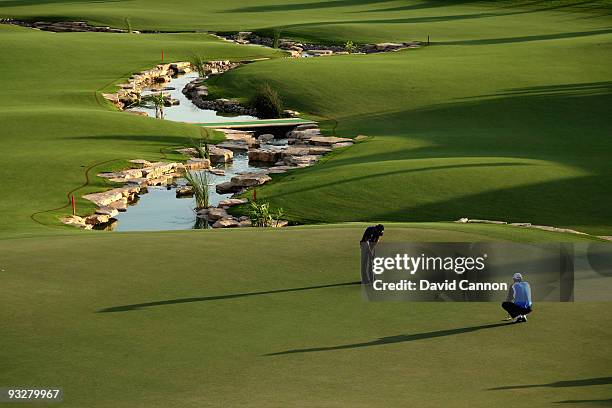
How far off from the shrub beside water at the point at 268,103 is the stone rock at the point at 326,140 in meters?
5.93

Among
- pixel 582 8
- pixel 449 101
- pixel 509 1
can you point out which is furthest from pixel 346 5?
pixel 449 101

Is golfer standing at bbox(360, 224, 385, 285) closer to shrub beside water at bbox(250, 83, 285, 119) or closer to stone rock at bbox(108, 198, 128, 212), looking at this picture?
stone rock at bbox(108, 198, 128, 212)

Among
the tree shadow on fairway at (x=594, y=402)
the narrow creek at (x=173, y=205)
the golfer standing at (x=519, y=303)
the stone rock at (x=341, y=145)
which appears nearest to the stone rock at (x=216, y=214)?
the narrow creek at (x=173, y=205)

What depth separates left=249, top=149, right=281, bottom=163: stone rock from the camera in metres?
38.3

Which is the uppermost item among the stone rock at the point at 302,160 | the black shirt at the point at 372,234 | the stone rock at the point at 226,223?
the black shirt at the point at 372,234

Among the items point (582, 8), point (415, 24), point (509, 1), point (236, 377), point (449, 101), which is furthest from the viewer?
point (509, 1)

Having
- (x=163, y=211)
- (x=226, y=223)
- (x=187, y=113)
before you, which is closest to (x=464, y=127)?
(x=187, y=113)

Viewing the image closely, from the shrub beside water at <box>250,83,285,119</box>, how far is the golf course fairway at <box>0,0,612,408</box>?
0.78 meters

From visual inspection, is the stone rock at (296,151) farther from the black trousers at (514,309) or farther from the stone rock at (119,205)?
the black trousers at (514,309)

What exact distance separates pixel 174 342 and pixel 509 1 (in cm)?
7747

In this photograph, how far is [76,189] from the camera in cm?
3191

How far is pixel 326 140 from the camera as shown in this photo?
40.0 m

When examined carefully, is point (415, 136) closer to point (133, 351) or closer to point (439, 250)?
point (439, 250)

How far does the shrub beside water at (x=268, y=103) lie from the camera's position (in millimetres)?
46531
